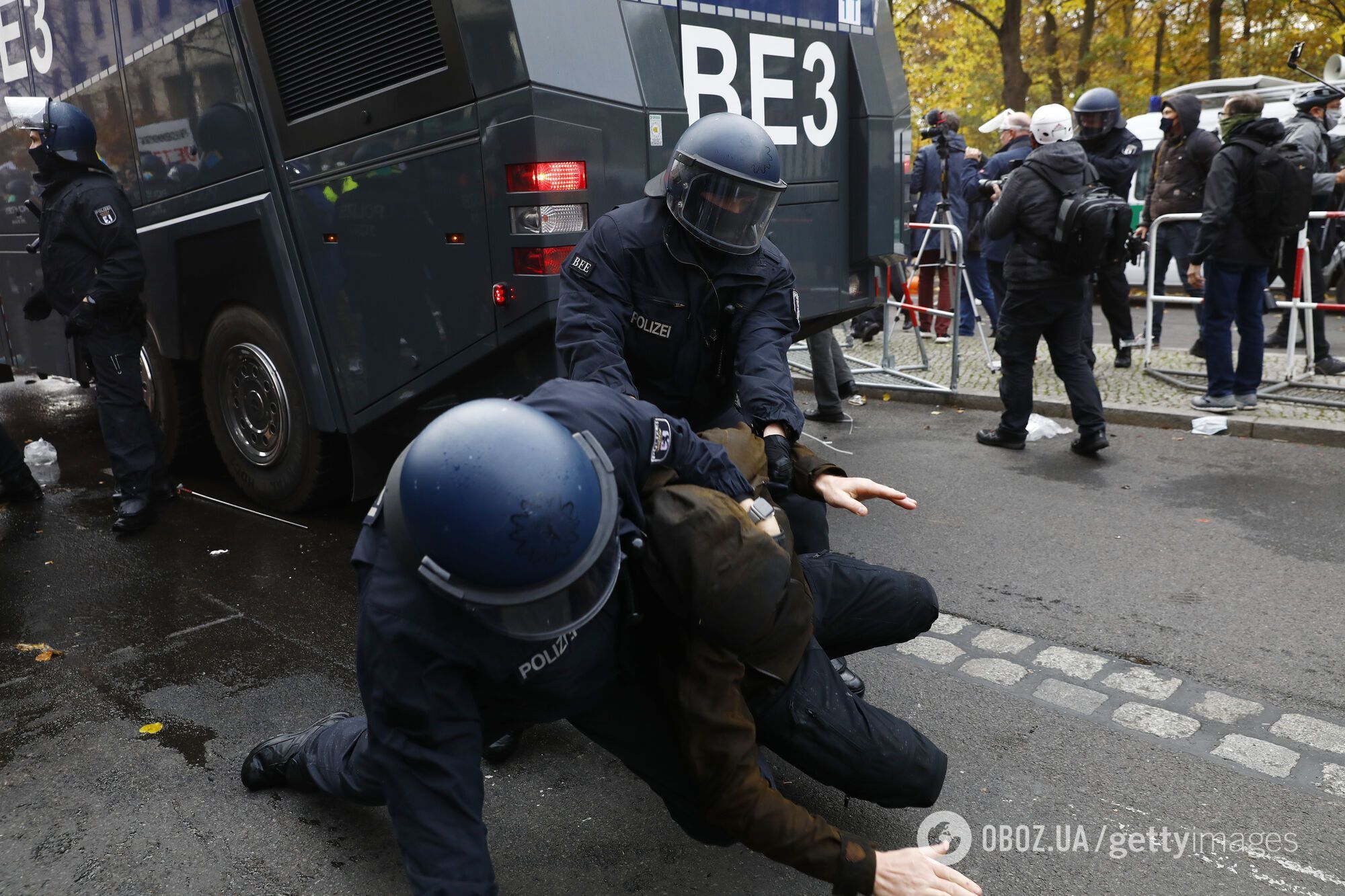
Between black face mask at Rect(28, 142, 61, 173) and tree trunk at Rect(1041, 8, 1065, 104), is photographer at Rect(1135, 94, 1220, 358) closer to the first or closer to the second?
black face mask at Rect(28, 142, 61, 173)

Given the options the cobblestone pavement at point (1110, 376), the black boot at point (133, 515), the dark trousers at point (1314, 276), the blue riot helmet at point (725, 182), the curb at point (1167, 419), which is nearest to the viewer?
the blue riot helmet at point (725, 182)

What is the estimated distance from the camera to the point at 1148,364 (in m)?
8.59

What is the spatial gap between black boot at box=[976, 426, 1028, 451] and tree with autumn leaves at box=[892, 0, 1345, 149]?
1345cm

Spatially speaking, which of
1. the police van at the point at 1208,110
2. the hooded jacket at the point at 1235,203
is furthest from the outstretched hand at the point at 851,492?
the police van at the point at 1208,110

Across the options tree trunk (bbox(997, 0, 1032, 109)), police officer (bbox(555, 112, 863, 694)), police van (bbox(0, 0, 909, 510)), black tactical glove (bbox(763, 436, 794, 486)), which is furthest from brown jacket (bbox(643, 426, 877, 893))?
tree trunk (bbox(997, 0, 1032, 109))

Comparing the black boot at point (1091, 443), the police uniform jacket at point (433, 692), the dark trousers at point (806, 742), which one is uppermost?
the police uniform jacket at point (433, 692)

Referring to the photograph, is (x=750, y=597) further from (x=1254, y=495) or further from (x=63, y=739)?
(x=1254, y=495)

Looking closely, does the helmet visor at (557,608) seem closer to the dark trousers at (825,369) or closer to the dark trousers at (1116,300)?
the dark trousers at (825,369)

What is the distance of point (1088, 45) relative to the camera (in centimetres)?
2178

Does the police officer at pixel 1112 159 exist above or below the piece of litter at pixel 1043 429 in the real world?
→ above

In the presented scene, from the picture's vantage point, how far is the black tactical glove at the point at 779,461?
2988 millimetres

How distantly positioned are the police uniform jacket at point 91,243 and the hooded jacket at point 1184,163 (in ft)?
24.4

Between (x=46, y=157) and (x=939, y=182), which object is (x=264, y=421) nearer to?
(x=46, y=157)

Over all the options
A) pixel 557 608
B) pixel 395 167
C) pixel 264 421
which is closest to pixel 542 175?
pixel 395 167
